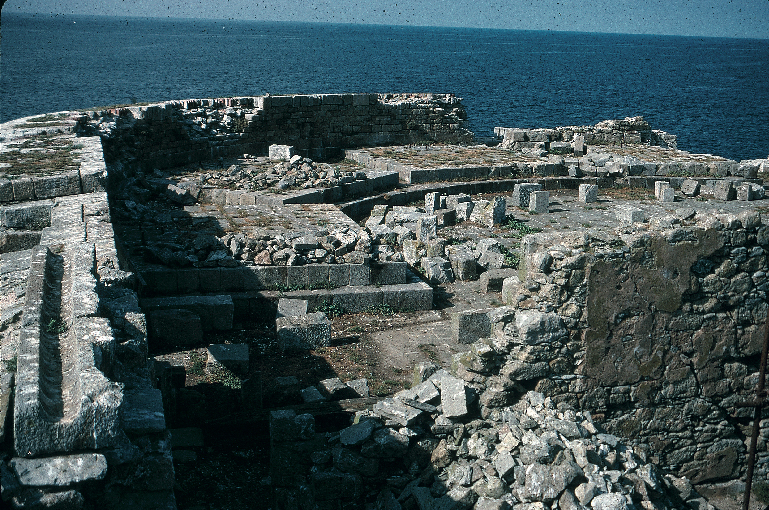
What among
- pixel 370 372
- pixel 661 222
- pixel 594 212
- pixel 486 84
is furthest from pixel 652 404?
pixel 486 84

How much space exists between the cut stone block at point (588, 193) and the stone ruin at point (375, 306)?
4.78 m

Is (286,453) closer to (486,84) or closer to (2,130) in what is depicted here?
(2,130)

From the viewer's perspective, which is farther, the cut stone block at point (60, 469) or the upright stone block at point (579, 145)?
the upright stone block at point (579, 145)

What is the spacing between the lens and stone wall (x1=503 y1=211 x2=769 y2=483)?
24.1 ft

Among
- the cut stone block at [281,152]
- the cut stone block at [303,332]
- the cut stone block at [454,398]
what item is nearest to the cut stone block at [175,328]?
the cut stone block at [303,332]

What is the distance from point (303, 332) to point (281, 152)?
9.65 metres

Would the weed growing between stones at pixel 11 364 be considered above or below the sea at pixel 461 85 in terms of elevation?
above

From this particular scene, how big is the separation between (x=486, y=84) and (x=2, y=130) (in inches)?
3081

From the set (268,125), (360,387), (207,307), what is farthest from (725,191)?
(207,307)

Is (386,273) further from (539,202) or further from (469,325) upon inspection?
(539,202)

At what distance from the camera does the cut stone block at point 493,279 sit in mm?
11938

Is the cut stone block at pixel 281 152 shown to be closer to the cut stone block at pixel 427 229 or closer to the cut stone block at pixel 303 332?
the cut stone block at pixel 427 229

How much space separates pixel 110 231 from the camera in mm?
7871

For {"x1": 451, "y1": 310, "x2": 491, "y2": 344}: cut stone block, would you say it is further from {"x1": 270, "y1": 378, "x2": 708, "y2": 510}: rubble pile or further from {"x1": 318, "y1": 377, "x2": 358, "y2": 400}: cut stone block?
{"x1": 270, "y1": 378, "x2": 708, "y2": 510}: rubble pile
